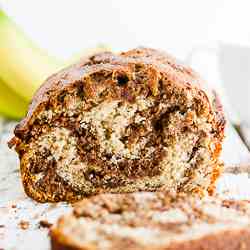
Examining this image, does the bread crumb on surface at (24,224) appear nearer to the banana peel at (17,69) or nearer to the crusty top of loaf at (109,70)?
the crusty top of loaf at (109,70)

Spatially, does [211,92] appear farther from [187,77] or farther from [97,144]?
[97,144]

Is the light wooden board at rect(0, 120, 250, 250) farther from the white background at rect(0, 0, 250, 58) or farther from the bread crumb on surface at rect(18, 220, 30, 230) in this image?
the white background at rect(0, 0, 250, 58)

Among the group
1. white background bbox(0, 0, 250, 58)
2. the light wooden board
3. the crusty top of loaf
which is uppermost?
the crusty top of loaf

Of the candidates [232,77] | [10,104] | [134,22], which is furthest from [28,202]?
[134,22]

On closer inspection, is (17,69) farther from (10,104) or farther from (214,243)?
(214,243)

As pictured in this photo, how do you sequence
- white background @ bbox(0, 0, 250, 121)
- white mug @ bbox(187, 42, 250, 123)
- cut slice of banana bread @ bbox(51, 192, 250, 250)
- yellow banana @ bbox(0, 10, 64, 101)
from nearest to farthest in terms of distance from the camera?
cut slice of banana bread @ bbox(51, 192, 250, 250) < yellow banana @ bbox(0, 10, 64, 101) < white mug @ bbox(187, 42, 250, 123) < white background @ bbox(0, 0, 250, 121)

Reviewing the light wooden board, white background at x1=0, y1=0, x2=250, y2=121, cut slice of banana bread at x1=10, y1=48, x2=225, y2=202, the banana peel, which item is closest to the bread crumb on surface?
the light wooden board

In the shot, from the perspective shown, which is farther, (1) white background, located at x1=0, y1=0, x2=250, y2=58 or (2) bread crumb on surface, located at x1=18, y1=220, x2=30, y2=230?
(1) white background, located at x1=0, y1=0, x2=250, y2=58
